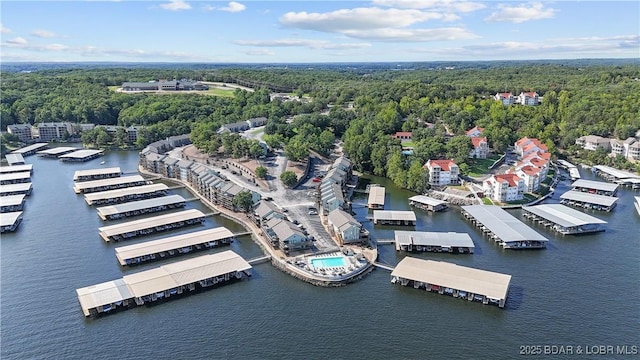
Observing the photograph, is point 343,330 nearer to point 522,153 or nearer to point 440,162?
point 440,162

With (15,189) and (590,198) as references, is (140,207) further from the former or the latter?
(590,198)

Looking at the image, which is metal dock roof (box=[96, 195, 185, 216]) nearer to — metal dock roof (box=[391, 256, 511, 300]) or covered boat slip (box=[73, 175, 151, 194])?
covered boat slip (box=[73, 175, 151, 194])

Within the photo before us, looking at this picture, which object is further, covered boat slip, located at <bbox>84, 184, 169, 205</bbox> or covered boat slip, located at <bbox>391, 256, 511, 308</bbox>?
covered boat slip, located at <bbox>84, 184, 169, 205</bbox>

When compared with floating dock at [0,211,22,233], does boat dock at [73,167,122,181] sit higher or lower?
higher

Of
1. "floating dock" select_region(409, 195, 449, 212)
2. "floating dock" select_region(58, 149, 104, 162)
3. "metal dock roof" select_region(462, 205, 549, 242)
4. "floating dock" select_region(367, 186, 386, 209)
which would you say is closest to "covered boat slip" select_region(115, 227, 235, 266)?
"floating dock" select_region(367, 186, 386, 209)

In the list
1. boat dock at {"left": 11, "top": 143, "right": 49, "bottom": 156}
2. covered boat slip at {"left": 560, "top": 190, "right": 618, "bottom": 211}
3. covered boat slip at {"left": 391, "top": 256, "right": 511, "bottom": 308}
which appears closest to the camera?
covered boat slip at {"left": 391, "top": 256, "right": 511, "bottom": 308}

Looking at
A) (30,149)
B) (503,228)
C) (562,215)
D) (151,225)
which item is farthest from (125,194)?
(562,215)
